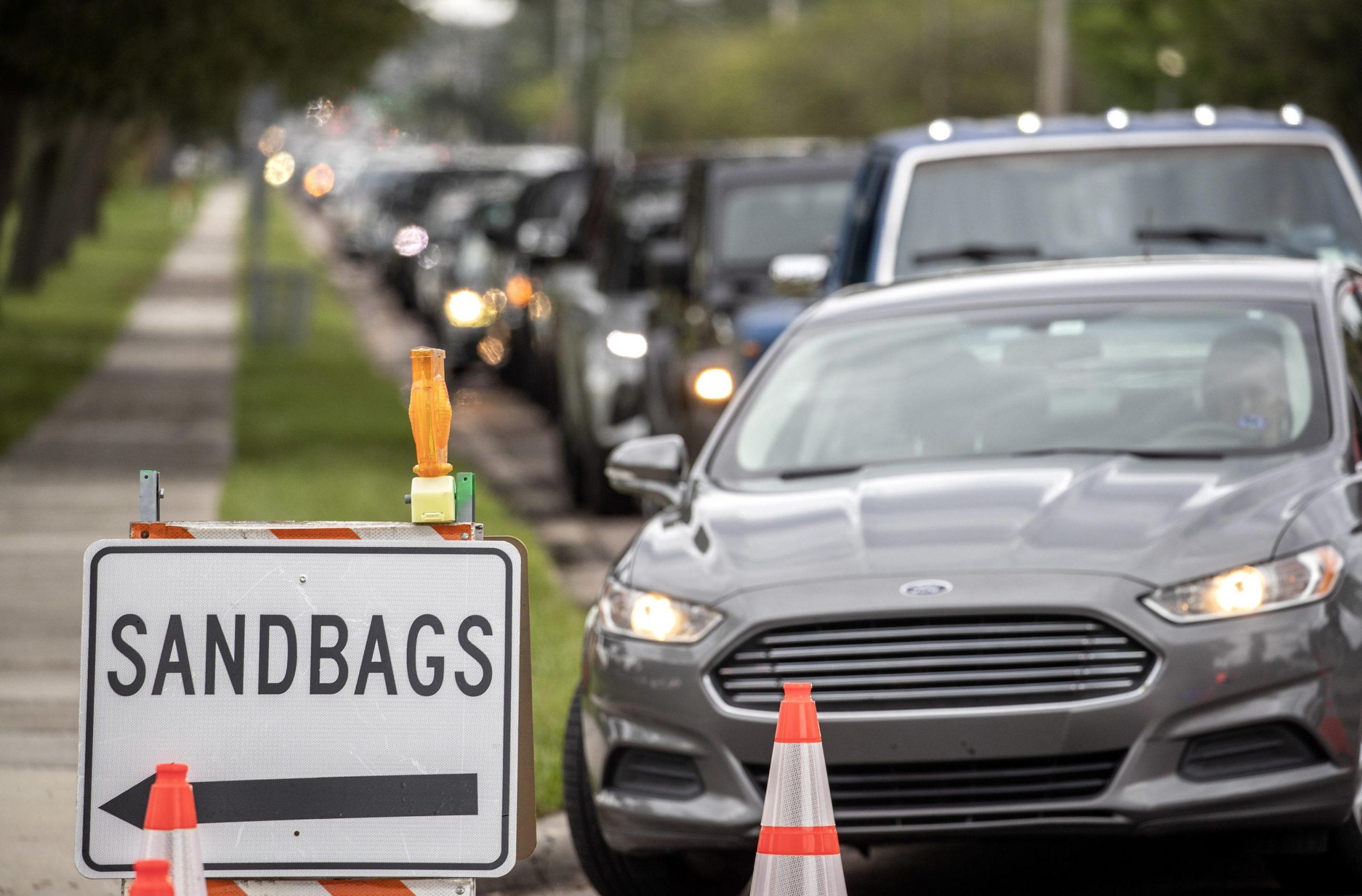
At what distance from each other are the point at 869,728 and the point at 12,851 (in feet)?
8.51

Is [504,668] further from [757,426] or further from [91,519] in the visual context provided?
[91,519]

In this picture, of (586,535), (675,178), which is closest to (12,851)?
(586,535)

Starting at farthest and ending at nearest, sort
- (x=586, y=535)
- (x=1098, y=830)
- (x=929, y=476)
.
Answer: (x=586, y=535), (x=929, y=476), (x=1098, y=830)

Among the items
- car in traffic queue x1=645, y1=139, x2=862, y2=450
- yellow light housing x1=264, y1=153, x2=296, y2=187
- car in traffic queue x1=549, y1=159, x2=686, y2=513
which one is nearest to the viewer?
car in traffic queue x1=645, y1=139, x2=862, y2=450

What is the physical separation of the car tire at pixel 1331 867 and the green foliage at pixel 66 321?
537 inches

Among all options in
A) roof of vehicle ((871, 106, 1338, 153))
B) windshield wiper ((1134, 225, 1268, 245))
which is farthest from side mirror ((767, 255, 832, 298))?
windshield wiper ((1134, 225, 1268, 245))

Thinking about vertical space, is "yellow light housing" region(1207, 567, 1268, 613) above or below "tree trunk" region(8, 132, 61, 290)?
below

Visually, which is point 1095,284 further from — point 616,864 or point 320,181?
point 320,181

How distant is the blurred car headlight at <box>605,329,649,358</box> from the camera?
1485cm

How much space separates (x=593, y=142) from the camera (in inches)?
4013

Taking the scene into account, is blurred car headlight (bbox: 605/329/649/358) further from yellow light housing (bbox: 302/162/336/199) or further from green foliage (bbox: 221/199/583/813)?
yellow light housing (bbox: 302/162/336/199)

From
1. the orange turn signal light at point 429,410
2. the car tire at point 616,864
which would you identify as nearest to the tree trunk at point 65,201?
the car tire at point 616,864

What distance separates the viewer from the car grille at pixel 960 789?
19.1 ft

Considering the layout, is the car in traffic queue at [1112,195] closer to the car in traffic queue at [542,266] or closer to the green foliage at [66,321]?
the car in traffic queue at [542,266]
